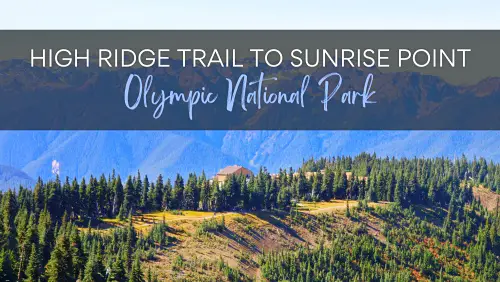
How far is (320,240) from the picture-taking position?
184 metres

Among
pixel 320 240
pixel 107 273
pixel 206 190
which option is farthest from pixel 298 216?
pixel 107 273

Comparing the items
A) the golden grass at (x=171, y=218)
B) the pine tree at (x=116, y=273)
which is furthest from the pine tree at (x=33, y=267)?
the golden grass at (x=171, y=218)

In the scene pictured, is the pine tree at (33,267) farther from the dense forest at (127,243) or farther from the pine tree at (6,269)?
the pine tree at (6,269)

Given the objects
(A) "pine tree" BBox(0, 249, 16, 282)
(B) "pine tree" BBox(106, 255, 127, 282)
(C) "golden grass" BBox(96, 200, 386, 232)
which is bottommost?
(B) "pine tree" BBox(106, 255, 127, 282)

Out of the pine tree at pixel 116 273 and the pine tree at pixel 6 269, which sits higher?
the pine tree at pixel 6 269

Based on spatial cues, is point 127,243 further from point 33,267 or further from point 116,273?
point 33,267

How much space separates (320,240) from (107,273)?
77377mm

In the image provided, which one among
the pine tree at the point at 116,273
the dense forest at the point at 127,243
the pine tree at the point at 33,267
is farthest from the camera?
the dense forest at the point at 127,243

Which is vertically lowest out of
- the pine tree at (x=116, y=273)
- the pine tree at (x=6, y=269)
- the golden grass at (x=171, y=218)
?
the pine tree at (x=116, y=273)

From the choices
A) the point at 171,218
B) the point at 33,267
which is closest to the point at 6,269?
the point at 33,267

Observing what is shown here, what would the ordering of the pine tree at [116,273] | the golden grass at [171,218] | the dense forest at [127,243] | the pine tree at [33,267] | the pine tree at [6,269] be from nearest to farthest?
the pine tree at [6,269]
the pine tree at [33,267]
the pine tree at [116,273]
the dense forest at [127,243]
the golden grass at [171,218]

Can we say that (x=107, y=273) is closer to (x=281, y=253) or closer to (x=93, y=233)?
(x=93, y=233)

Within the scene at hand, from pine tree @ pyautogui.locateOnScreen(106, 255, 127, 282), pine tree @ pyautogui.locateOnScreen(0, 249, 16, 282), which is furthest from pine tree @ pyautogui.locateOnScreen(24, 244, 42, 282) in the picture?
pine tree @ pyautogui.locateOnScreen(106, 255, 127, 282)

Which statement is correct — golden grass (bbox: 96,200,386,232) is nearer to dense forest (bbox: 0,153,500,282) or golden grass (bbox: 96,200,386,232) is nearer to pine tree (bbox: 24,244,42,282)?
dense forest (bbox: 0,153,500,282)
